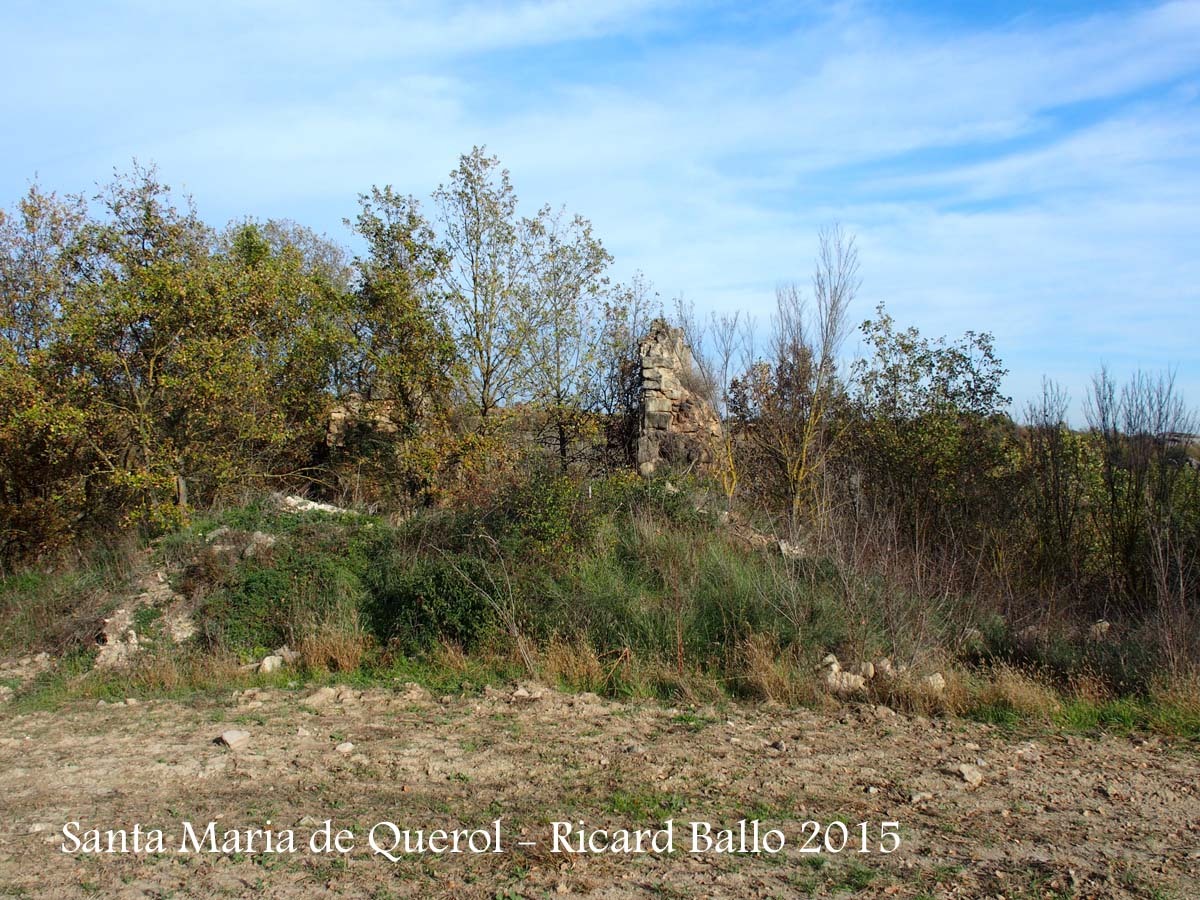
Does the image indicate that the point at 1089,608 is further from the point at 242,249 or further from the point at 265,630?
the point at 242,249

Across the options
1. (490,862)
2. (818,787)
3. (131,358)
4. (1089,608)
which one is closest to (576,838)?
(490,862)

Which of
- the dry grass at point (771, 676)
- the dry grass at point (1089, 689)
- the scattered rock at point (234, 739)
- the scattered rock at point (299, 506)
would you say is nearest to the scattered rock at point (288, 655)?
the scattered rock at point (234, 739)

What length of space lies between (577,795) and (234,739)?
2989mm

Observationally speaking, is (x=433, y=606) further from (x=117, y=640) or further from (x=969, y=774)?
(x=969, y=774)

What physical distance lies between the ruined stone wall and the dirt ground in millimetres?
8761

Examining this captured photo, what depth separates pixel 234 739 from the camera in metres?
6.97

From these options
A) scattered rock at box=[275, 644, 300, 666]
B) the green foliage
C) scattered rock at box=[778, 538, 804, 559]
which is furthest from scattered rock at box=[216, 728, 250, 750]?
scattered rock at box=[778, 538, 804, 559]

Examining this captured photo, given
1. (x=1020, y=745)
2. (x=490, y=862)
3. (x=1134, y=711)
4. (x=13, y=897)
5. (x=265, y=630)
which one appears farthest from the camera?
(x=265, y=630)

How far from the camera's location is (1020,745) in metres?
6.87

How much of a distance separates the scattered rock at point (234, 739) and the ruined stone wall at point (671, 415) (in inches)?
397

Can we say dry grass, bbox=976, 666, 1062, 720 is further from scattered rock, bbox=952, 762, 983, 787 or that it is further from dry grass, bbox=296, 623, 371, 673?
dry grass, bbox=296, 623, 371, 673

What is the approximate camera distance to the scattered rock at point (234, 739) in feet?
22.7

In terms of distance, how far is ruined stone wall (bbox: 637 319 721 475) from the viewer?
54.5 ft

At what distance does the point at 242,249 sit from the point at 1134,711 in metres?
16.4
